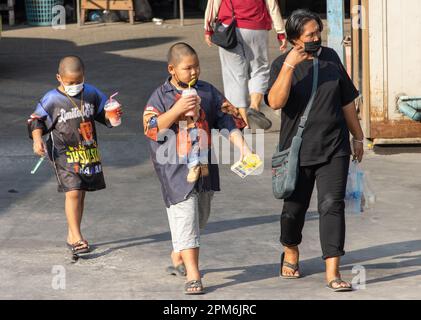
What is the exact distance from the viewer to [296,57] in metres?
6.70

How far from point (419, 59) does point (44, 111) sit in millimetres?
4247

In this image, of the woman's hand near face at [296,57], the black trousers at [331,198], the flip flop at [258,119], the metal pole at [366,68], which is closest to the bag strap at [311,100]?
the woman's hand near face at [296,57]

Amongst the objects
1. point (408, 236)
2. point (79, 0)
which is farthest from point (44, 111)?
point (79, 0)

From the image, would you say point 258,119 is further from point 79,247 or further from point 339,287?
point 339,287

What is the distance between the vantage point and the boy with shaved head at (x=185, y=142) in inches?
267

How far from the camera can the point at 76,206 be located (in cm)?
780

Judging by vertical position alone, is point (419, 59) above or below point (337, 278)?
above

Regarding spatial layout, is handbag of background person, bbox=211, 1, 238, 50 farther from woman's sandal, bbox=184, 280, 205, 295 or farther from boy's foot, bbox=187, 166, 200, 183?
woman's sandal, bbox=184, 280, 205, 295

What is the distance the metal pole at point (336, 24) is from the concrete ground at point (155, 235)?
3.66 feet

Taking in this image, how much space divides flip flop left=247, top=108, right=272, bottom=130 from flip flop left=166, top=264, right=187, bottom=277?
168 inches

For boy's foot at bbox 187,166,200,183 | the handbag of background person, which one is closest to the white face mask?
boy's foot at bbox 187,166,200,183

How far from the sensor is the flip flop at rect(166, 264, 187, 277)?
287 inches

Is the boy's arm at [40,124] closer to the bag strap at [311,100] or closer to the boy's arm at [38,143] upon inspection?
the boy's arm at [38,143]

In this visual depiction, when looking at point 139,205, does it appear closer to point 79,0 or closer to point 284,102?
point 284,102
